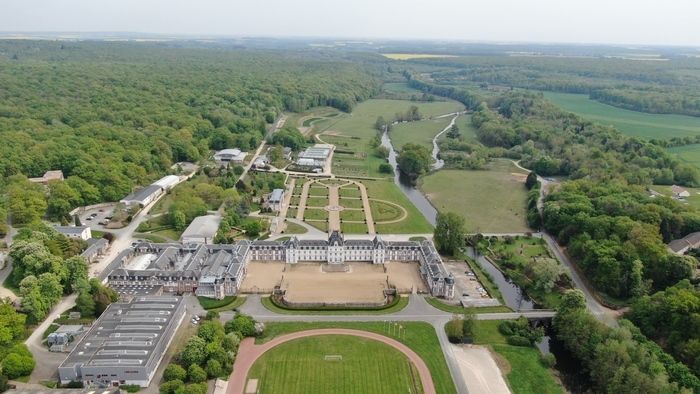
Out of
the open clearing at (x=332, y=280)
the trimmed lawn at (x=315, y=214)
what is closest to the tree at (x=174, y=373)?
the open clearing at (x=332, y=280)

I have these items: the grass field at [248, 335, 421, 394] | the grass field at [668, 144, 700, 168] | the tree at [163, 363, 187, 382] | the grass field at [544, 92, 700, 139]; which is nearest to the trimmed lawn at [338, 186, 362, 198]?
the grass field at [248, 335, 421, 394]

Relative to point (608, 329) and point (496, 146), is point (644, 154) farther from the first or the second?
point (608, 329)

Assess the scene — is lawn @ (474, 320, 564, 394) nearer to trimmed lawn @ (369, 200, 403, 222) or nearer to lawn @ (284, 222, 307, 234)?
trimmed lawn @ (369, 200, 403, 222)

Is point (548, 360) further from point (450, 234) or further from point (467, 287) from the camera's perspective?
point (450, 234)

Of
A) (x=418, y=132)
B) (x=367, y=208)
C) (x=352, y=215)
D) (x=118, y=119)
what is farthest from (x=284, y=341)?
(x=418, y=132)

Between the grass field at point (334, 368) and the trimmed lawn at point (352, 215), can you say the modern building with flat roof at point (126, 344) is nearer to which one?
the grass field at point (334, 368)
